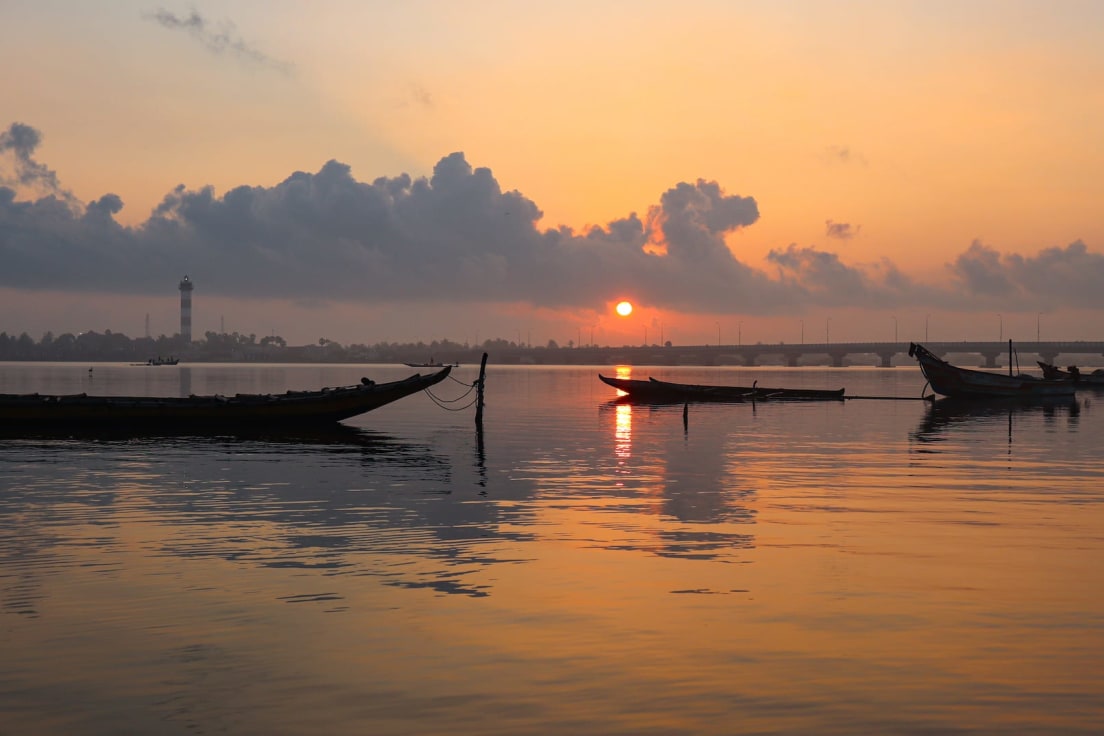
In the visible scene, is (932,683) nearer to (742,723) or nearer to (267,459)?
(742,723)

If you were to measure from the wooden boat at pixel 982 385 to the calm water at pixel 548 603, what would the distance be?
195 ft

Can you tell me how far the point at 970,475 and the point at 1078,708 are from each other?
83.9ft

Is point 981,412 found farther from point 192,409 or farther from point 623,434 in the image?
point 192,409

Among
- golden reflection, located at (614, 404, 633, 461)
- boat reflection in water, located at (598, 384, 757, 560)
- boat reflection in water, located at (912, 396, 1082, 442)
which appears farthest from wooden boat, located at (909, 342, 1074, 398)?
boat reflection in water, located at (598, 384, 757, 560)

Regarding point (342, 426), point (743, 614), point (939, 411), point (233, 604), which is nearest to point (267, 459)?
point (342, 426)

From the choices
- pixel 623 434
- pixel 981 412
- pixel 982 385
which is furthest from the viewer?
pixel 982 385

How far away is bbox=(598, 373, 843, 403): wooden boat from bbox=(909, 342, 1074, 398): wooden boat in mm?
8012

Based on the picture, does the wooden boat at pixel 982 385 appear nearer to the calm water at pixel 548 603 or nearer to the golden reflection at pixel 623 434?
the golden reflection at pixel 623 434

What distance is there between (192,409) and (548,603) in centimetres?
Answer: 4055

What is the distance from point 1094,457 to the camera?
42.2 metres

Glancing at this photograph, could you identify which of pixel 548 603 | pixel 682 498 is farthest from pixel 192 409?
pixel 548 603

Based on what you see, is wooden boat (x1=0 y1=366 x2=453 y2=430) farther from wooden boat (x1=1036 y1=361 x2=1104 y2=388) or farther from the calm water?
wooden boat (x1=1036 y1=361 x2=1104 y2=388)

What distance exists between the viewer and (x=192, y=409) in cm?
5206

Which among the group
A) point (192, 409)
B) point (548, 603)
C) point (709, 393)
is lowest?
point (548, 603)
